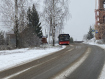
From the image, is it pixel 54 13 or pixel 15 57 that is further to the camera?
pixel 54 13

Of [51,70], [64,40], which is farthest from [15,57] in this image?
[64,40]

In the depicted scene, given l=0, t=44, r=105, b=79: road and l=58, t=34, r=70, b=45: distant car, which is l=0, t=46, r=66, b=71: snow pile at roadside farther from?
l=58, t=34, r=70, b=45: distant car

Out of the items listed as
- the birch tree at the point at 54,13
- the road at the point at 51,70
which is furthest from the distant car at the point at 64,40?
the road at the point at 51,70

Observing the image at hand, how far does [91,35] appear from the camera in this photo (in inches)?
3465

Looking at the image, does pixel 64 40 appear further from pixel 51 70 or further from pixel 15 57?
pixel 51 70

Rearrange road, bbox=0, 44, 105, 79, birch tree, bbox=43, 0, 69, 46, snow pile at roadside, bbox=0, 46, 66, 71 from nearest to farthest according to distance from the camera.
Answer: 1. road, bbox=0, 44, 105, 79
2. snow pile at roadside, bbox=0, 46, 66, 71
3. birch tree, bbox=43, 0, 69, 46

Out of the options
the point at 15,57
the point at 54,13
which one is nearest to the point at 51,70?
the point at 15,57

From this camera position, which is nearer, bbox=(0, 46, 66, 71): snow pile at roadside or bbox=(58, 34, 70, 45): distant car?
bbox=(0, 46, 66, 71): snow pile at roadside

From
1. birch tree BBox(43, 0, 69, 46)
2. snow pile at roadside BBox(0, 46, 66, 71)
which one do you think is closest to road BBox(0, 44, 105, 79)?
snow pile at roadside BBox(0, 46, 66, 71)

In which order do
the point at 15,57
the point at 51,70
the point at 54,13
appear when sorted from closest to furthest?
the point at 51,70 → the point at 15,57 → the point at 54,13

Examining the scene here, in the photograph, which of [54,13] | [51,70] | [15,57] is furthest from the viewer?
[54,13]

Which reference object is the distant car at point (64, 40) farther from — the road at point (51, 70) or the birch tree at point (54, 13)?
the road at point (51, 70)

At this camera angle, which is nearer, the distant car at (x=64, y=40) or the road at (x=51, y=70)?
the road at (x=51, y=70)

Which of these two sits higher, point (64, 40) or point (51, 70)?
point (64, 40)
